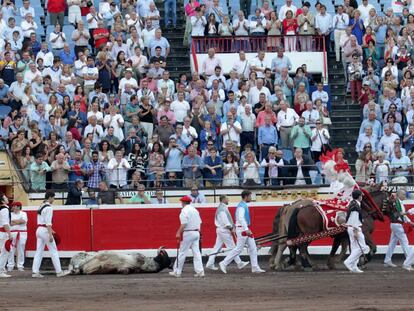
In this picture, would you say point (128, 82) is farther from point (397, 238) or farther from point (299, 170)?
point (397, 238)

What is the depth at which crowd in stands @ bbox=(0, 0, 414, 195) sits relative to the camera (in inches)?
1299

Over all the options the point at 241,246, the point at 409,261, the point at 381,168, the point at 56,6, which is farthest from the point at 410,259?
the point at 56,6

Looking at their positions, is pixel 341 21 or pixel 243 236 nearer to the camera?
pixel 243 236

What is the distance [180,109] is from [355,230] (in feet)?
26.4

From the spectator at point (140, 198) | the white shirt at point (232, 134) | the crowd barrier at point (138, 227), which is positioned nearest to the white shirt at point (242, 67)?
the white shirt at point (232, 134)

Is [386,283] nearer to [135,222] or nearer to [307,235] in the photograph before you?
[307,235]

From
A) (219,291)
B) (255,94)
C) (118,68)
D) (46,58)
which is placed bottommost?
(219,291)

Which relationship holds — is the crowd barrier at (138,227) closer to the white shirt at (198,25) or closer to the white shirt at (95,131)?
the white shirt at (95,131)

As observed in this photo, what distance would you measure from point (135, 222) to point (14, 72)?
5685 millimetres

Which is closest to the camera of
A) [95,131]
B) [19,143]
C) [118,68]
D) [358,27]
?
[19,143]

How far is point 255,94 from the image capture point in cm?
3544

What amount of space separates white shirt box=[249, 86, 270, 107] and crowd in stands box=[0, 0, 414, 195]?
0.12ft

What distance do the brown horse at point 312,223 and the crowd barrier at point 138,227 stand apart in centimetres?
251

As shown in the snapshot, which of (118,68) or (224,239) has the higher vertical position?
Answer: (118,68)
